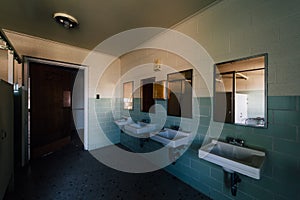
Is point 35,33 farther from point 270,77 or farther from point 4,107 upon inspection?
point 270,77

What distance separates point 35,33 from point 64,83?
133cm

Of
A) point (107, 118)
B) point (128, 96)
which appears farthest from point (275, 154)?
point (107, 118)

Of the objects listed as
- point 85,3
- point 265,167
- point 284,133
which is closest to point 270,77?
point 284,133

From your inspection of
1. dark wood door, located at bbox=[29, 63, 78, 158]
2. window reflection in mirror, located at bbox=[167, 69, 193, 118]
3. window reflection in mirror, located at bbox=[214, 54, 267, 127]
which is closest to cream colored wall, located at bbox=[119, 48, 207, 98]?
window reflection in mirror, located at bbox=[167, 69, 193, 118]

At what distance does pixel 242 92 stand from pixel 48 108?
369 centimetres

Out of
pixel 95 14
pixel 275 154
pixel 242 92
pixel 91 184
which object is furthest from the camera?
pixel 91 184

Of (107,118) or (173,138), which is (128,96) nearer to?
(107,118)

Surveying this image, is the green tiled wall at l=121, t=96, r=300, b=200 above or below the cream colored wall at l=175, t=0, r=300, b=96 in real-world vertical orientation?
below

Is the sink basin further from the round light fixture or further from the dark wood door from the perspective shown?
the dark wood door

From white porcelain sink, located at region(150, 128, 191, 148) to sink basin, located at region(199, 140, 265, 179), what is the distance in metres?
0.34

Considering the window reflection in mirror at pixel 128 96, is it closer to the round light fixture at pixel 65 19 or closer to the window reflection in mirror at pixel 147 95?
the window reflection in mirror at pixel 147 95

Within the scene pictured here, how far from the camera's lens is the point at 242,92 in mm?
1504

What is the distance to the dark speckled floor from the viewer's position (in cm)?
175

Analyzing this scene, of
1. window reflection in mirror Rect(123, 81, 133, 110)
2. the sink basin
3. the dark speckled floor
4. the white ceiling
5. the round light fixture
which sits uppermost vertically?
the white ceiling
